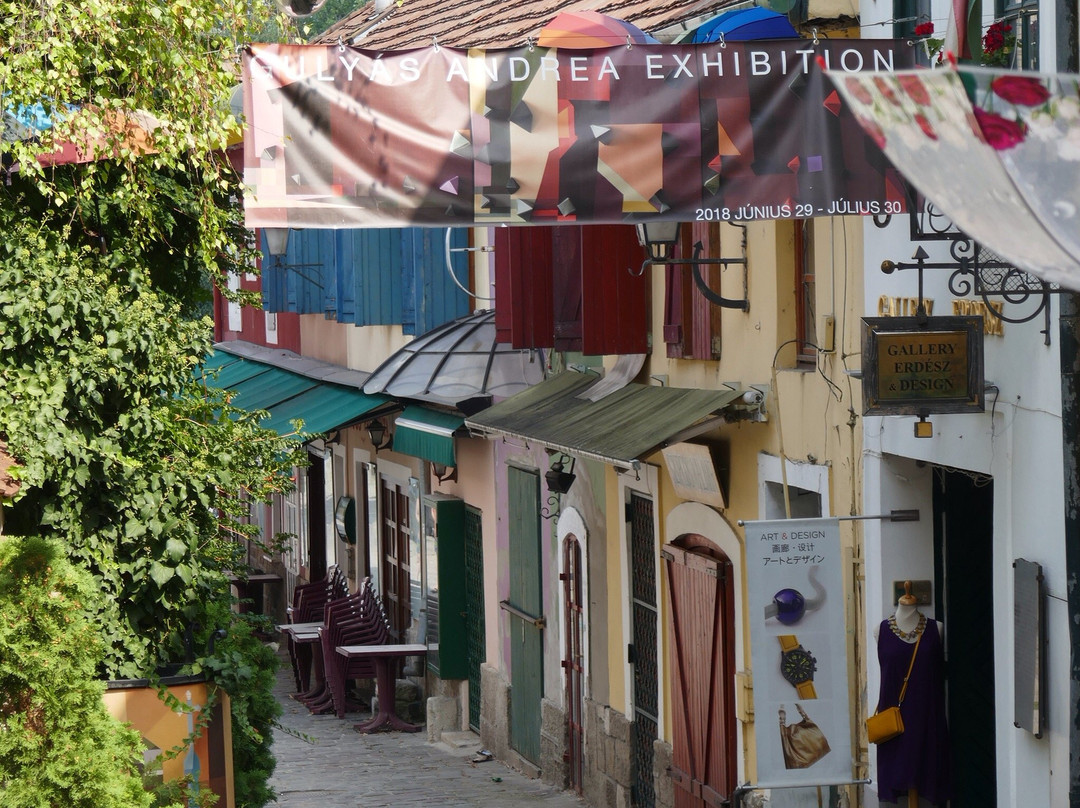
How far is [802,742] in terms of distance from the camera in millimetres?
8422

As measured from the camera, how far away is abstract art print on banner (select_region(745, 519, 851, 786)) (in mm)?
8305

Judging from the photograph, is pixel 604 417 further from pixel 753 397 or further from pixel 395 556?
pixel 395 556

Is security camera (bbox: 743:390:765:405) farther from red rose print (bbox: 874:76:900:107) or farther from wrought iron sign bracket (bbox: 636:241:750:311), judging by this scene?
red rose print (bbox: 874:76:900:107)

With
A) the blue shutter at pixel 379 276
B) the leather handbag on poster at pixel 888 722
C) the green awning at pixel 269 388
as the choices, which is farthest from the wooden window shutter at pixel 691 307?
the green awning at pixel 269 388

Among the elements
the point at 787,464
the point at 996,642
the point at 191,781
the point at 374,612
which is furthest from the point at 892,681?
the point at 374,612

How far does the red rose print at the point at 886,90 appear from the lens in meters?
3.70

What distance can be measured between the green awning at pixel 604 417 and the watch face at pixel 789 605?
146 centimetres

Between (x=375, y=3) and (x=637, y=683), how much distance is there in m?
13.4

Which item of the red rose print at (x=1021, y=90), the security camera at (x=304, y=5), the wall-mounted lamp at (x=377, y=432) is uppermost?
the security camera at (x=304, y=5)

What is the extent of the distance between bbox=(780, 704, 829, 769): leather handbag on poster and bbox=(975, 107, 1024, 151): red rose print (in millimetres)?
5288

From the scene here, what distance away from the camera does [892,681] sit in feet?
27.1

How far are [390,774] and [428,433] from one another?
3189mm

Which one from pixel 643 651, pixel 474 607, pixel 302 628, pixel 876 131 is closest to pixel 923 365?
pixel 876 131

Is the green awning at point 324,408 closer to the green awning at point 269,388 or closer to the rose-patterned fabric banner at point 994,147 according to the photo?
the green awning at point 269,388
